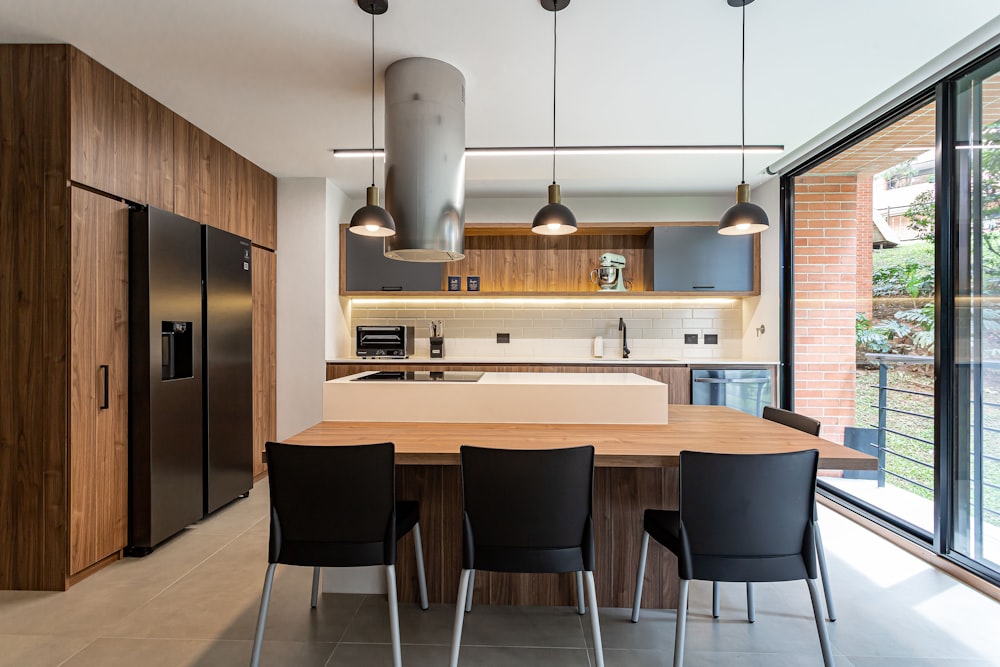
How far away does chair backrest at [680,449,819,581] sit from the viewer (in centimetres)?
170

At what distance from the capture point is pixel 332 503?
71.1 inches

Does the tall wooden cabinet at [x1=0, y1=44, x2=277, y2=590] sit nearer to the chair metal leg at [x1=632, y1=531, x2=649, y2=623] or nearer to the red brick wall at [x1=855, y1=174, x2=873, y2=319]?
the chair metal leg at [x1=632, y1=531, x2=649, y2=623]

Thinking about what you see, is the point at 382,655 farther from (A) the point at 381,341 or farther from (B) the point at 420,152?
(A) the point at 381,341

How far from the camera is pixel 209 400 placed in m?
3.41

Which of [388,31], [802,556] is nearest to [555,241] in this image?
[388,31]

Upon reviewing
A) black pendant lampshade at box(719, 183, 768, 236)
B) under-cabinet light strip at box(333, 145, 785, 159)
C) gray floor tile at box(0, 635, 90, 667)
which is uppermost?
under-cabinet light strip at box(333, 145, 785, 159)

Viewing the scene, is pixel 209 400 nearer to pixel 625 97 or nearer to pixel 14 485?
pixel 14 485

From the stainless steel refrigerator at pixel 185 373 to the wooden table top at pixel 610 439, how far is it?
124 centimetres

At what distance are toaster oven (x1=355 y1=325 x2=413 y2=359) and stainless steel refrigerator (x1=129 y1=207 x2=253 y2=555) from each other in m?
1.18

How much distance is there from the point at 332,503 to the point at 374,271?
11.5ft

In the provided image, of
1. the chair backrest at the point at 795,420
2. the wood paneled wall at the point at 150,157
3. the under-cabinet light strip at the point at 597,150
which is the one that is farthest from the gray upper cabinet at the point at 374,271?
the chair backrest at the point at 795,420

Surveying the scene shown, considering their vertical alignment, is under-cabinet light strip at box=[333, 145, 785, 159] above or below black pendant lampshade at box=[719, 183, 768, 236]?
above

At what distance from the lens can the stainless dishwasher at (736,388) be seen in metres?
4.55

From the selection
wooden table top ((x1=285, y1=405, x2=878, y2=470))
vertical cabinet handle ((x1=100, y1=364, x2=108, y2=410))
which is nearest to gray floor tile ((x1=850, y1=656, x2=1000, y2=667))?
wooden table top ((x1=285, y1=405, x2=878, y2=470))
